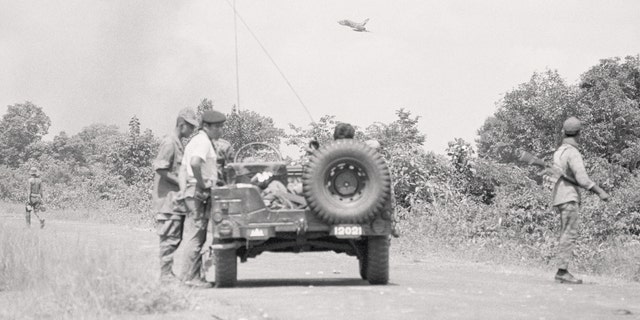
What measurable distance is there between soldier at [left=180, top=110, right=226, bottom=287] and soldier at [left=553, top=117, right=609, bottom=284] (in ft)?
13.8

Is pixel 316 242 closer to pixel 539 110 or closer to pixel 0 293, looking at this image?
pixel 0 293

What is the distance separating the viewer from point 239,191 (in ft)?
40.2

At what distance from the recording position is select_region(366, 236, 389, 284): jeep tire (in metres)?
12.5

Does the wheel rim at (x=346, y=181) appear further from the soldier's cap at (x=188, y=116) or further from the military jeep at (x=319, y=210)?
the soldier's cap at (x=188, y=116)

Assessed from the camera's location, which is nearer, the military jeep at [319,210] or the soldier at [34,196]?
the military jeep at [319,210]

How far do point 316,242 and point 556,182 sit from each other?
3.16 meters

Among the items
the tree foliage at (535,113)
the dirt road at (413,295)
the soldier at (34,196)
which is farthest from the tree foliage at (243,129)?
the dirt road at (413,295)

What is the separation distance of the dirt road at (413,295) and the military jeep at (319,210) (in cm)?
45

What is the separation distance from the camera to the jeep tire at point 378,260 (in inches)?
492

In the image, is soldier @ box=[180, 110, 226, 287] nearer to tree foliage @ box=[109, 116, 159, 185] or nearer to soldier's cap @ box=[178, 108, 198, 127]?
soldier's cap @ box=[178, 108, 198, 127]

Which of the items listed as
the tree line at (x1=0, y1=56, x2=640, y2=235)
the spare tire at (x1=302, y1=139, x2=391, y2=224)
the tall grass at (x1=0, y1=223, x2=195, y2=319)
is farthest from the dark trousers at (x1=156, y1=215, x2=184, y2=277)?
the tree line at (x1=0, y1=56, x2=640, y2=235)

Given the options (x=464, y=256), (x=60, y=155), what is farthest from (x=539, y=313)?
(x=60, y=155)

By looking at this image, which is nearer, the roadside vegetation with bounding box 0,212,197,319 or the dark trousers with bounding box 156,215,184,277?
the roadside vegetation with bounding box 0,212,197,319

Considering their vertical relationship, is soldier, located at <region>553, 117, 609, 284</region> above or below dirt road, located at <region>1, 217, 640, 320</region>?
above
